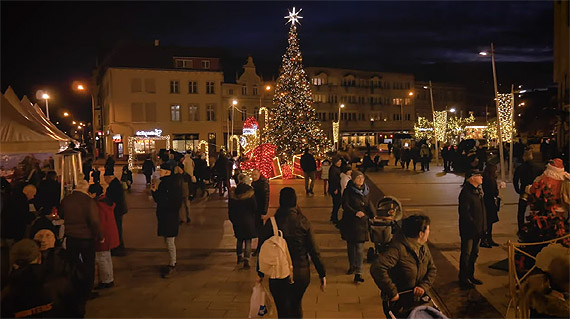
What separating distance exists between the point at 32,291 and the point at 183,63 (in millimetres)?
53438

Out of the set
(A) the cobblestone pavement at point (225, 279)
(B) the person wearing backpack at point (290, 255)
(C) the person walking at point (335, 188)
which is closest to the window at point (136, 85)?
(A) the cobblestone pavement at point (225, 279)

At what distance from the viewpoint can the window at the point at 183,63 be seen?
181 ft

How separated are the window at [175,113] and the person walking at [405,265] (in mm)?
52684

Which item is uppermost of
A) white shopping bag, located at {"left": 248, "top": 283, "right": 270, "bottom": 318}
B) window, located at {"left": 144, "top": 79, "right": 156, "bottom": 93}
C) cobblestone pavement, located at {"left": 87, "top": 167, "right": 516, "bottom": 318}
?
window, located at {"left": 144, "top": 79, "right": 156, "bottom": 93}

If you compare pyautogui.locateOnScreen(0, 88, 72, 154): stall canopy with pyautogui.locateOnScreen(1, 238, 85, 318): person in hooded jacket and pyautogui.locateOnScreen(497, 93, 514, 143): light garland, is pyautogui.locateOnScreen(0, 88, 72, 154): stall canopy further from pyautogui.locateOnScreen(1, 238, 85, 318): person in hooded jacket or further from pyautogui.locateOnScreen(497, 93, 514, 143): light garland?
pyautogui.locateOnScreen(497, 93, 514, 143): light garland

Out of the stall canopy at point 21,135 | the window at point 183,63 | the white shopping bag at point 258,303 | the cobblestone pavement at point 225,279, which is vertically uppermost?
the window at point 183,63

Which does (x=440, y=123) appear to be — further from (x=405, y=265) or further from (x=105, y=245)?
(x=405, y=265)

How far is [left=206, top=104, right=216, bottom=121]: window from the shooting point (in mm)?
56438

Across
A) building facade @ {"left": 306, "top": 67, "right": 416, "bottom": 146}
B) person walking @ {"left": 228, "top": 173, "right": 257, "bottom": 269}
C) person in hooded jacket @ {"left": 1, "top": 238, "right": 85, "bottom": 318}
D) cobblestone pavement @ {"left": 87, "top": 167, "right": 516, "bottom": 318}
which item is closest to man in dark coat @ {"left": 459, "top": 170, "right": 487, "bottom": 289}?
cobblestone pavement @ {"left": 87, "top": 167, "right": 516, "bottom": 318}

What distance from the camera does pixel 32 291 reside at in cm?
414

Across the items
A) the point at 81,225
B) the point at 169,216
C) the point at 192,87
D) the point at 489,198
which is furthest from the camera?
the point at 192,87

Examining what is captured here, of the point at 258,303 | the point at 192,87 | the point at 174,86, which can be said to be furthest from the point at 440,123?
the point at 174,86

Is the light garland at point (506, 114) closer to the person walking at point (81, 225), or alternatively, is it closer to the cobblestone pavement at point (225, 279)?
the cobblestone pavement at point (225, 279)

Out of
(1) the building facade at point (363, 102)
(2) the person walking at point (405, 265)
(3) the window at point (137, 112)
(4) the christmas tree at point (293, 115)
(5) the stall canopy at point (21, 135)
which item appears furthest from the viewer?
(1) the building facade at point (363, 102)
